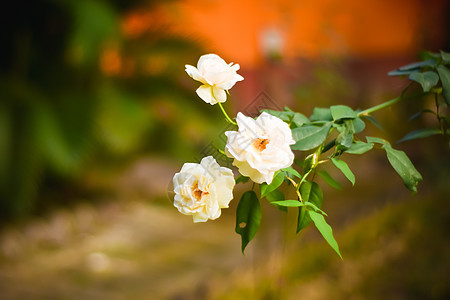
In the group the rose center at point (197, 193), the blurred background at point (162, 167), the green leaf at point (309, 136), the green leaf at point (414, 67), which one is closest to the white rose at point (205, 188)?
the rose center at point (197, 193)

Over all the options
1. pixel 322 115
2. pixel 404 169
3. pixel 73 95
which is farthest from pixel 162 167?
pixel 404 169

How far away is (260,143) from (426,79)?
0.25 meters

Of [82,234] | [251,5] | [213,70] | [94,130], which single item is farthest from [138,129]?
[213,70]

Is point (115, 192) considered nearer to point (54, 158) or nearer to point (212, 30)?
point (54, 158)

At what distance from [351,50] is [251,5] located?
125 cm

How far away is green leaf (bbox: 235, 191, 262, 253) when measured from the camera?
0.47 metres

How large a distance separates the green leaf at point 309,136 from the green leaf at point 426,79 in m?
0.12

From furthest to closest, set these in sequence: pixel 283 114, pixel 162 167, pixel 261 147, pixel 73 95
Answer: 1. pixel 162 167
2. pixel 73 95
3. pixel 283 114
4. pixel 261 147

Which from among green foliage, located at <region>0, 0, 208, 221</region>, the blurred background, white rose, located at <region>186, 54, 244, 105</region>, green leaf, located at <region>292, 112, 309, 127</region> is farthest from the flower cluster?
green foliage, located at <region>0, 0, 208, 221</region>

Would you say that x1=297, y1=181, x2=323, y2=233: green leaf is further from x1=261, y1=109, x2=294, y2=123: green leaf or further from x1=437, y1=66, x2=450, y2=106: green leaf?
x1=437, y1=66, x2=450, y2=106: green leaf

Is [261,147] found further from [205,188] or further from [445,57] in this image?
[445,57]

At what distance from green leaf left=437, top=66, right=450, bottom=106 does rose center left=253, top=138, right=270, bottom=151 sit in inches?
10.2

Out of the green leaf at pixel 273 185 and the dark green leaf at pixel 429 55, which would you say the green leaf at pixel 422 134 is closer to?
the dark green leaf at pixel 429 55

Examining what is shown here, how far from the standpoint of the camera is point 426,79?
0.53 meters
